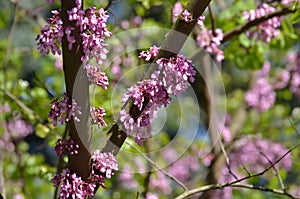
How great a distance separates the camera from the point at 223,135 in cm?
396

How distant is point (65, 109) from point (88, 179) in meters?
0.19

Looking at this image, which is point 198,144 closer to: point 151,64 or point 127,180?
point 127,180

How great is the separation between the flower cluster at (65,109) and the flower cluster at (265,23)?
1283 millimetres

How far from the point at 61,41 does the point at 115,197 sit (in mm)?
2816

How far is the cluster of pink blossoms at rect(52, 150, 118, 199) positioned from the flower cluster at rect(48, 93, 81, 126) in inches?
5.1

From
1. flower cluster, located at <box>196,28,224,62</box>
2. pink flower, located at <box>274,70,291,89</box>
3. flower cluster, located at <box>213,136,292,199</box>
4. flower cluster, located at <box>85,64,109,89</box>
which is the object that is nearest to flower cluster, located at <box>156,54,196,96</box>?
flower cluster, located at <box>85,64,109,89</box>

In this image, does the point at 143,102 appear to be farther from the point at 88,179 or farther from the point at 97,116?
the point at 88,179

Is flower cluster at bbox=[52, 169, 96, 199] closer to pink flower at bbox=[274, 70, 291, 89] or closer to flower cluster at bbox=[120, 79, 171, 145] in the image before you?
flower cluster at bbox=[120, 79, 171, 145]

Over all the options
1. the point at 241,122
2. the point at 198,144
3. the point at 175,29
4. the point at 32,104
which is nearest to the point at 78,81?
the point at 175,29

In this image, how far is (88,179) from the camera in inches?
50.3

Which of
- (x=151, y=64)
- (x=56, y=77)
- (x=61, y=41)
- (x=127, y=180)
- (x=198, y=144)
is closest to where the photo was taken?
(x=61, y=41)

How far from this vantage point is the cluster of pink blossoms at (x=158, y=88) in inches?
48.8

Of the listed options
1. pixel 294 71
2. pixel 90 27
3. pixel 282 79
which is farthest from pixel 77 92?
pixel 282 79

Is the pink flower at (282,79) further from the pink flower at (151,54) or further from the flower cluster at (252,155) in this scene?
the pink flower at (151,54)
